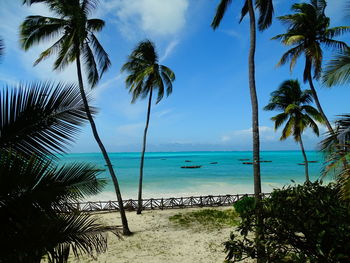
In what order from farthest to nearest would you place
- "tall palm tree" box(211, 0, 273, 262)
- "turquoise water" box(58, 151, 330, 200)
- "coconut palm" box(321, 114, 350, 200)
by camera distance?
"turquoise water" box(58, 151, 330, 200) → "tall palm tree" box(211, 0, 273, 262) → "coconut palm" box(321, 114, 350, 200)

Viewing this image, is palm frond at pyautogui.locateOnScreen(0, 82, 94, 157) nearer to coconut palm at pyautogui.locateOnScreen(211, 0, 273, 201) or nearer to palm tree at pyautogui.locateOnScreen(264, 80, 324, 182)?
coconut palm at pyautogui.locateOnScreen(211, 0, 273, 201)

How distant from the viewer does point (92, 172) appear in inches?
101

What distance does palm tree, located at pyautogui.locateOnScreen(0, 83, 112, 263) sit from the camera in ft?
5.62

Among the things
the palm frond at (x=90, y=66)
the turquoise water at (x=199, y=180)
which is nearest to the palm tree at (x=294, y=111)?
the turquoise water at (x=199, y=180)

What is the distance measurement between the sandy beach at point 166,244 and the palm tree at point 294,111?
38.4 ft

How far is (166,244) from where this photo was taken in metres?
8.67

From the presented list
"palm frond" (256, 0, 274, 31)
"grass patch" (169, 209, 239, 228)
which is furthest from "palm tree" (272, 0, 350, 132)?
"grass patch" (169, 209, 239, 228)

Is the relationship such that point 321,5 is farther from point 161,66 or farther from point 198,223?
point 198,223

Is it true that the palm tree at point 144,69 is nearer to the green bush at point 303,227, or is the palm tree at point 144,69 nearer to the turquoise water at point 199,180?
the turquoise water at point 199,180

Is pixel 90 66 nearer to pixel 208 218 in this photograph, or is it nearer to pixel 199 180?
pixel 208 218

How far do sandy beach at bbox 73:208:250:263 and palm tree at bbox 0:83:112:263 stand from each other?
18.4ft

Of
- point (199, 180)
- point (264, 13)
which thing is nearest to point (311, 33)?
point (264, 13)

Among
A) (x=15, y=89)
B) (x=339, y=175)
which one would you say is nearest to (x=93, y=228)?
(x=15, y=89)

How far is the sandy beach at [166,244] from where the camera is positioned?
24.2 ft
